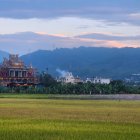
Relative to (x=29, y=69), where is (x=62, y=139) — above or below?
below

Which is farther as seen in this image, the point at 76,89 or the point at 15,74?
the point at 15,74

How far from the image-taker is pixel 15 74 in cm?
16538

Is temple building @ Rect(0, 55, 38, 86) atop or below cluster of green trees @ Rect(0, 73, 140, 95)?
atop

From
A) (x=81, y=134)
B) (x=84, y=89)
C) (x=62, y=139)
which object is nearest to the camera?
(x=62, y=139)

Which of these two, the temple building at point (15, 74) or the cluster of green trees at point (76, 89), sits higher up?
the temple building at point (15, 74)

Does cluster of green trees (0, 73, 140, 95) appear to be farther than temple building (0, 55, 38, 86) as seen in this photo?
No

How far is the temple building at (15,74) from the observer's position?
530 feet

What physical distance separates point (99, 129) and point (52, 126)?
2.87 metres

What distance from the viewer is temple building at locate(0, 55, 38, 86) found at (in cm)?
16150

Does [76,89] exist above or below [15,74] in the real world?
below

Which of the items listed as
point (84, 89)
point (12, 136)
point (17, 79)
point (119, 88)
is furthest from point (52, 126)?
point (17, 79)

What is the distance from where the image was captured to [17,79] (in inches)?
6496

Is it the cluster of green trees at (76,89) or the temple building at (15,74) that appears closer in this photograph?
the cluster of green trees at (76,89)

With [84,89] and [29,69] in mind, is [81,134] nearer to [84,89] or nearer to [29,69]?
[84,89]
